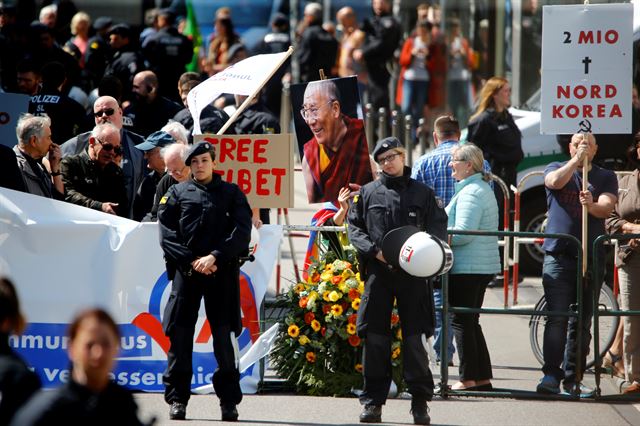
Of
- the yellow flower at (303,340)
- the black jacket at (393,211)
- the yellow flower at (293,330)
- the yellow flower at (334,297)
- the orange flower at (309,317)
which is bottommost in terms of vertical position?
the yellow flower at (303,340)

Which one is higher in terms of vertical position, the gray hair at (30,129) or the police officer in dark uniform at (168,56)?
the police officer in dark uniform at (168,56)

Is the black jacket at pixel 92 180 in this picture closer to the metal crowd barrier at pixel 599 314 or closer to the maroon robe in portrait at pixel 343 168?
the maroon robe in portrait at pixel 343 168

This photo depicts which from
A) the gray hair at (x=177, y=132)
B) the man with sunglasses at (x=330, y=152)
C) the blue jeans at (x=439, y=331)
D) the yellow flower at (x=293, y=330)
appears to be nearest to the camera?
the yellow flower at (x=293, y=330)

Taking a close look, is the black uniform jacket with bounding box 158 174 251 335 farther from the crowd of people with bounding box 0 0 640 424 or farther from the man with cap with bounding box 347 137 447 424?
the man with cap with bounding box 347 137 447 424

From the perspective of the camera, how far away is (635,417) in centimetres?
945

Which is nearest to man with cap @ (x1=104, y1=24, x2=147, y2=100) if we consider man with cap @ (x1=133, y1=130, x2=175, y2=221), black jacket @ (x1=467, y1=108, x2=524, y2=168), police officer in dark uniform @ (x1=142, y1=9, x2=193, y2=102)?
police officer in dark uniform @ (x1=142, y1=9, x2=193, y2=102)

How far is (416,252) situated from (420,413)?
3.58 feet

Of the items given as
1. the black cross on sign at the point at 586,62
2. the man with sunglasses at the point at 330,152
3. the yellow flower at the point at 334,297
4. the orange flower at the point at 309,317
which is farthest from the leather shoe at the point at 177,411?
the black cross on sign at the point at 586,62

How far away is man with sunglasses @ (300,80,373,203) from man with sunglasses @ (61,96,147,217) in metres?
1.48

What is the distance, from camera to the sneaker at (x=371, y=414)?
8984 mm

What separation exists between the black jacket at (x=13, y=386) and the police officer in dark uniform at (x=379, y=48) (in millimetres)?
16950

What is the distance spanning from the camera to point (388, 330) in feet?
30.0

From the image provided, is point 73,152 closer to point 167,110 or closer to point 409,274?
point 167,110

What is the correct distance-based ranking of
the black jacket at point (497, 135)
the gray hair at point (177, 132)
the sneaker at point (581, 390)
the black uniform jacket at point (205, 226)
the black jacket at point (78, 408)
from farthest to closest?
the black jacket at point (497, 135)
the gray hair at point (177, 132)
the sneaker at point (581, 390)
the black uniform jacket at point (205, 226)
the black jacket at point (78, 408)
